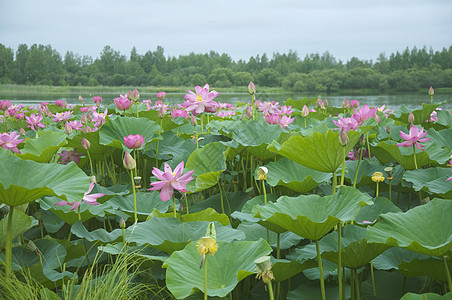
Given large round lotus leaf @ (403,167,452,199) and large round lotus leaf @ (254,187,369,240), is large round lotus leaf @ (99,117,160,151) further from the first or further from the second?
large round lotus leaf @ (403,167,452,199)

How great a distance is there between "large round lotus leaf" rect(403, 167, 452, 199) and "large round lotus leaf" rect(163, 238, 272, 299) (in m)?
0.73

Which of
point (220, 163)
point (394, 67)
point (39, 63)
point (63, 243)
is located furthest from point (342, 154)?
point (39, 63)

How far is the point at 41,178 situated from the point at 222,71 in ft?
143

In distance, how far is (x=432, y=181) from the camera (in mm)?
1441

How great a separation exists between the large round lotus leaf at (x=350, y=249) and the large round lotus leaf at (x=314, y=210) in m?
0.07

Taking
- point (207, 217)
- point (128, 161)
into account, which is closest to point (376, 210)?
point (207, 217)

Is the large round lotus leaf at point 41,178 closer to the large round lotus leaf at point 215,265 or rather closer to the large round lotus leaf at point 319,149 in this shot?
the large round lotus leaf at point 215,265

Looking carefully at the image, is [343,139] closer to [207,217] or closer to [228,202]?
[207,217]

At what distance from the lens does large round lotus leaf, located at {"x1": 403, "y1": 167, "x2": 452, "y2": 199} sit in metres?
1.40

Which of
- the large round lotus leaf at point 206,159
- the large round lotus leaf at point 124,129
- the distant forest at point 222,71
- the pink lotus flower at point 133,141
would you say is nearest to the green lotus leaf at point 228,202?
the large round lotus leaf at point 206,159

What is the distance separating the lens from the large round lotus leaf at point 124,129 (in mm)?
2004

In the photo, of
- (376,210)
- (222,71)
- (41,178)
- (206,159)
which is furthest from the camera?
(222,71)

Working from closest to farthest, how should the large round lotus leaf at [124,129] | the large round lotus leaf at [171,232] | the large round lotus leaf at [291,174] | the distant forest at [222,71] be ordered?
the large round lotus leaf at [171,232] < the large round lotus leaf at [291,174] < the large round lotus leaf at [124,129] < the distant forest at [222,71]

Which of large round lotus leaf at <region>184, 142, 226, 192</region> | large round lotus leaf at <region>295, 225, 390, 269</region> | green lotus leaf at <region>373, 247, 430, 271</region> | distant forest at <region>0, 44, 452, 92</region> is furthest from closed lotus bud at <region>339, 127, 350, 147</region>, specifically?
distant forest at <region>0, 44, 452, 92</region>
